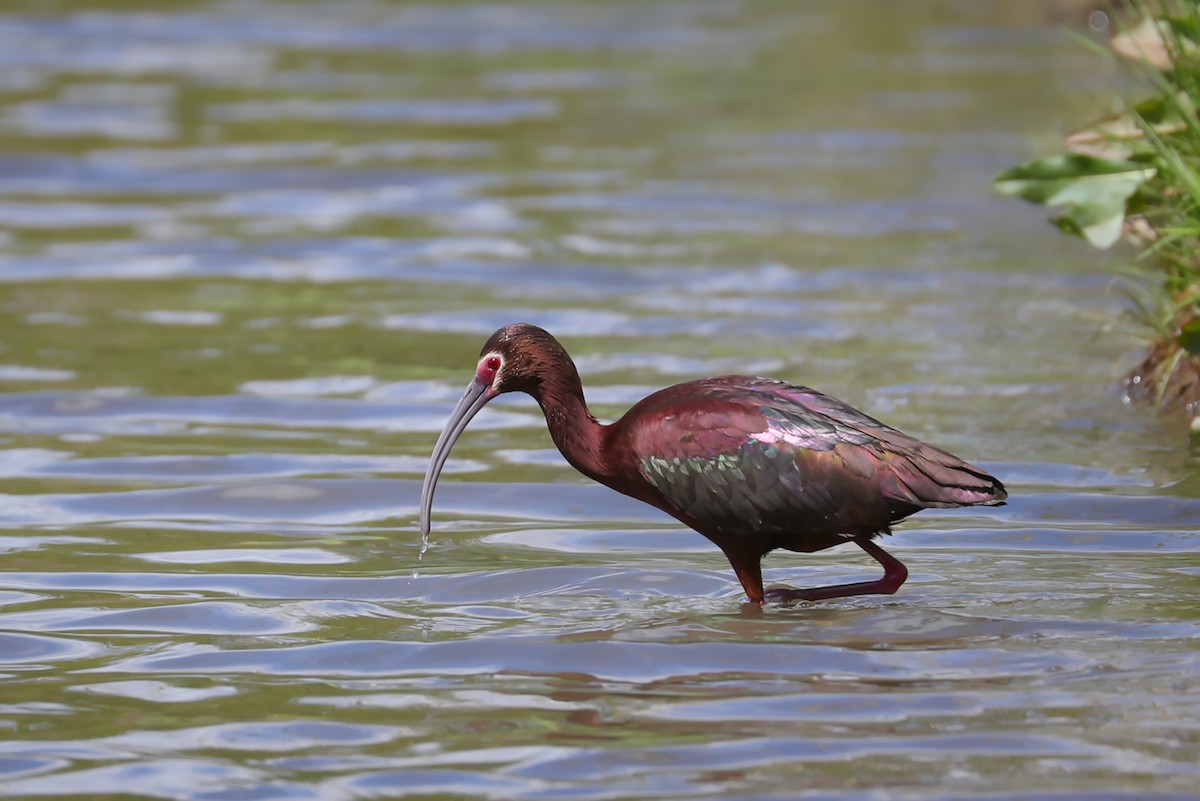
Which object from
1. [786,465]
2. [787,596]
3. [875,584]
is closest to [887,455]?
[786,465]

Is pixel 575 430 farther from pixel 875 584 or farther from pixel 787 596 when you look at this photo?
pixel 875 584

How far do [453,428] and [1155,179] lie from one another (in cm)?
378

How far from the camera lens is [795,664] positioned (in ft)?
21.3

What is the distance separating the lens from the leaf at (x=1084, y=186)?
30.9ft

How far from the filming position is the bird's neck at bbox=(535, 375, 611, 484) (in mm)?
7371

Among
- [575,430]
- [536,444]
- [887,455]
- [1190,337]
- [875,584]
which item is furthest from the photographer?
[536,444]

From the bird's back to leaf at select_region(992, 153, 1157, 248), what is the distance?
108 inches

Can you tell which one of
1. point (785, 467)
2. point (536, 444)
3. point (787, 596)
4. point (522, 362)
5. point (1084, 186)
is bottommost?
point (787, 596)

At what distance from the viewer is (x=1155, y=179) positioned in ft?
31.1

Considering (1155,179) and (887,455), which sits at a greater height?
(1155,179)

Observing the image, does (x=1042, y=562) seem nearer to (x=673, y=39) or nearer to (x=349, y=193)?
(x=349, y=193)

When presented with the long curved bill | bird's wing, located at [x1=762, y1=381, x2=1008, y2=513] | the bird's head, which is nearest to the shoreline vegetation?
bird's wing, located at [x1=762, y1=381, x2=1008, y2=513]

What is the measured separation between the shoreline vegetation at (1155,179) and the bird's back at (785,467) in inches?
102

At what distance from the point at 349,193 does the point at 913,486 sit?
1061cm
